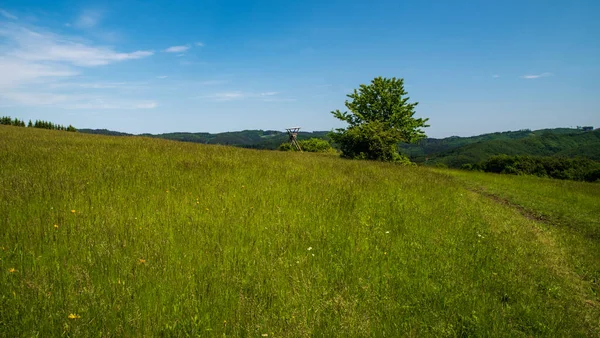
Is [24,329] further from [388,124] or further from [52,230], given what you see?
[388,124]

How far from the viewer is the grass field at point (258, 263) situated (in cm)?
324

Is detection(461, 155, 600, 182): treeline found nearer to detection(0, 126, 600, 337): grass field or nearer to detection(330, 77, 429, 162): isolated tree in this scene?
detection(330, 77, 429, 162): isolated tree

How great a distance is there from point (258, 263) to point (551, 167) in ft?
250

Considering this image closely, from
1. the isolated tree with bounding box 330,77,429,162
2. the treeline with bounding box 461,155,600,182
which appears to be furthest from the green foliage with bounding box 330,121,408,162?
the treeline with bounding box 461,155,600,182

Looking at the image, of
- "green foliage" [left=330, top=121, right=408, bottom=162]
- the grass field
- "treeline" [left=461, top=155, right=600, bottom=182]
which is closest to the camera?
the grass field

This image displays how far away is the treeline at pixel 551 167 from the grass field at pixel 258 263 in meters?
48.9

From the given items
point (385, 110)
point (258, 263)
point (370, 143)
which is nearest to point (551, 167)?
point (385, 110)

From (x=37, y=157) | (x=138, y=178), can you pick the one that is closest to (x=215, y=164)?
(x=138, y=178)

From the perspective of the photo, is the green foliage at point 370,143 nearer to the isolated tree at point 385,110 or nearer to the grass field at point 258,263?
the isolated tree at point 385,110

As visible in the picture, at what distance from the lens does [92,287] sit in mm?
3287

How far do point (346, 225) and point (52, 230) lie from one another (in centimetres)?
496

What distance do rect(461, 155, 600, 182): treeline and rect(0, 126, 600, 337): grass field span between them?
48923 mm

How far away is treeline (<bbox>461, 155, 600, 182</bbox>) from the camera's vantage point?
50475mm

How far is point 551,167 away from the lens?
60.7 meters
